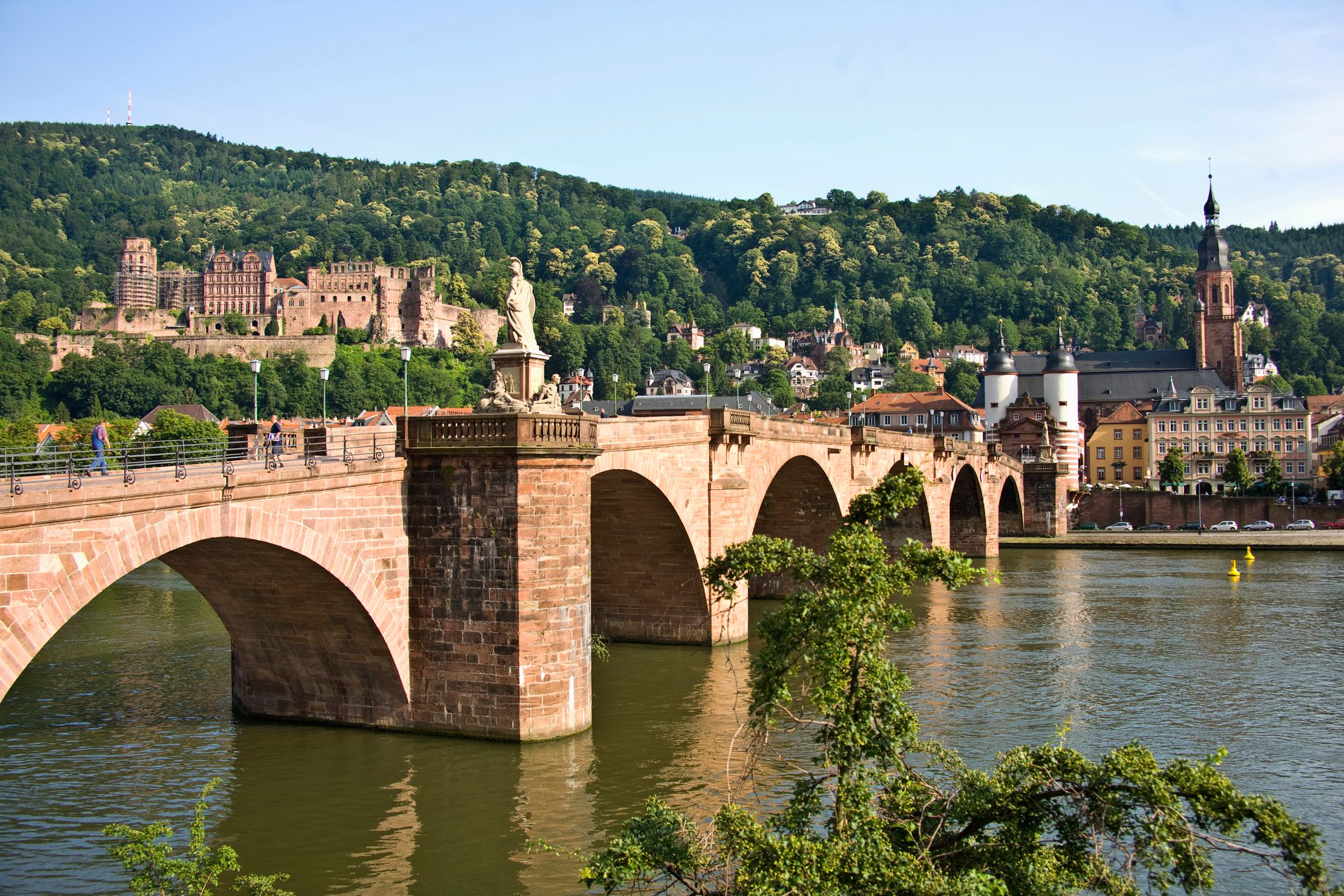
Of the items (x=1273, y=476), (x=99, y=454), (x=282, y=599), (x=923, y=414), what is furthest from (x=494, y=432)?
(x=923, y=414)

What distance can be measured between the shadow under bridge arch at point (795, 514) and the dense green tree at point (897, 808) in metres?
30.8

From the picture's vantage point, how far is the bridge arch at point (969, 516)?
68562mm

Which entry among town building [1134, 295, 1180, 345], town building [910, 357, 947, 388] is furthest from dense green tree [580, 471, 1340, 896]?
town building [1134, 295, 1180, 345]

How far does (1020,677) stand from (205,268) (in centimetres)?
17694

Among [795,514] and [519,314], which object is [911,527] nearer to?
[795,514]

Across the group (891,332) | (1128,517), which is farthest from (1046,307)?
(1128,517)

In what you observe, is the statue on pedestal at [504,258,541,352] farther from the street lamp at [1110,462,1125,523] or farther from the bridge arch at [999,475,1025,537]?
the street lamp at [1110,462,1125,523]

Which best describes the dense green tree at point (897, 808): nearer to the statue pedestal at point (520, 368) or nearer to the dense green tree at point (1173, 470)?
the statue pedestal at point (520, 368)

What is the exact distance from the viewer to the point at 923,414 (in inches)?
4469

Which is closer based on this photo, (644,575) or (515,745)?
(515,745)

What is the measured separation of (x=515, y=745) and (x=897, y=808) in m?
10.5

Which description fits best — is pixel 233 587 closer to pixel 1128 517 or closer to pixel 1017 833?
pixel 1017 833

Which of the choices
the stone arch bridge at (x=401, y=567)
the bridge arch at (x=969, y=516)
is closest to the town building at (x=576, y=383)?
the bridge arch at (x=969, y=516)

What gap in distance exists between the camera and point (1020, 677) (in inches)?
1237
